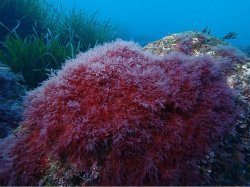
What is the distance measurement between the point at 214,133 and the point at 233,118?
31 cm

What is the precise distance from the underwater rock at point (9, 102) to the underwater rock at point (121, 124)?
0.90 metres

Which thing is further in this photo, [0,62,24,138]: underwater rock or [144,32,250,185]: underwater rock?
[0,62,24,138]: underwater rock

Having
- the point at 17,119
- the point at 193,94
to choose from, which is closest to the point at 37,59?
the point at 17,119

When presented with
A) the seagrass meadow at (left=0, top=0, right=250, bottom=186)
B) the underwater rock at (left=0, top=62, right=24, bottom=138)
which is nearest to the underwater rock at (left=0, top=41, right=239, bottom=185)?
the seagrass meadow at (left=0, top=0, right=250, bottom=186)

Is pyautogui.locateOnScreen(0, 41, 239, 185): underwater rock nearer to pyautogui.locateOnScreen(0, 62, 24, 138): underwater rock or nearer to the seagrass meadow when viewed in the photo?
the seagrass meadow

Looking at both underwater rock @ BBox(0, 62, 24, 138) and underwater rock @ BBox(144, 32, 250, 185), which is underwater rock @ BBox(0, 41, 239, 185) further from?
underwater rock @ BBox(0, 62, 24, 138)

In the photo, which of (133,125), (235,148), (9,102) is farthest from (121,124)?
(9,102)

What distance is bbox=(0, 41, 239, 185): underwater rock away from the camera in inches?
85.4

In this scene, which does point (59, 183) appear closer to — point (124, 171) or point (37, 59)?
point (124, 171)

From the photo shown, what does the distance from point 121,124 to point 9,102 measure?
219 cm

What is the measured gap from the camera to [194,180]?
2.16 meters

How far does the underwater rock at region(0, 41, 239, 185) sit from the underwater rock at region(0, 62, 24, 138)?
895 mm

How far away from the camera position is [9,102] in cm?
369

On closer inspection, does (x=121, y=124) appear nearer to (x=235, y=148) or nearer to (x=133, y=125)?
(x=133, y=125)
